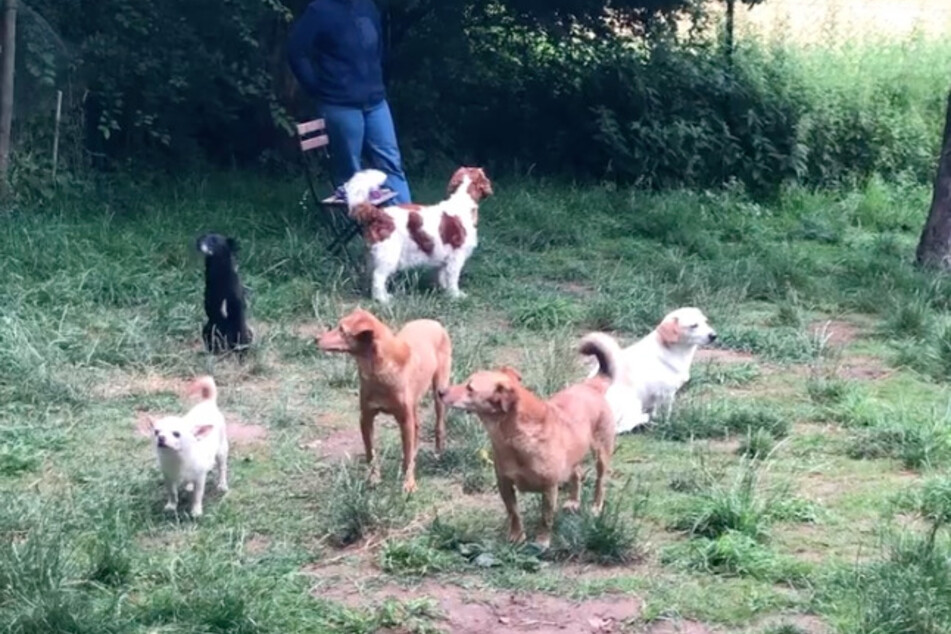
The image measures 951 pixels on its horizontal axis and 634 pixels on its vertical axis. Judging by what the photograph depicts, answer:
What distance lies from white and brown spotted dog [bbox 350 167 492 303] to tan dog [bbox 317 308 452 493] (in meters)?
3.32

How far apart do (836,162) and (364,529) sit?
35.0 ft

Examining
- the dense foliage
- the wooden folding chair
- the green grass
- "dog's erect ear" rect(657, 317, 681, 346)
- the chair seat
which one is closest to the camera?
the green grass

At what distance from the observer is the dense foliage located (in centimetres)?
1412

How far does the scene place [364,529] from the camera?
6.04 meters

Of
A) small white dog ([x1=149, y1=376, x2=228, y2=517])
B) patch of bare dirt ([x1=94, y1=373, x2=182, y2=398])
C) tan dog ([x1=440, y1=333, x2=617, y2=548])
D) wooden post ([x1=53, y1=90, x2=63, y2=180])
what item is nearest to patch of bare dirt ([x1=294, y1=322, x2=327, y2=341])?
patch of bare dirt ([x1=94, y1=373, x2=182, y2=398])

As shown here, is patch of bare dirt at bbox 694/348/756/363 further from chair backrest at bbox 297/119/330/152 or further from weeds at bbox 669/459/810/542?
chair backrest at bbox 297/119/330/152

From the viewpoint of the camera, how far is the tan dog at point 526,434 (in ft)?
18.7

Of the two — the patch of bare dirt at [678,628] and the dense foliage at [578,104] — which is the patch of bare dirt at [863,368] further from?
the dense foliage at [578,104]

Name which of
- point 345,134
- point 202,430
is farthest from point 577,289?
point 202,430

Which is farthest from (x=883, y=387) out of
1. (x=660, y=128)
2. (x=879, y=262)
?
(x=660, y=128)

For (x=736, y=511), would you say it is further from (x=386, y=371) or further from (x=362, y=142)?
(x=362, y=142)

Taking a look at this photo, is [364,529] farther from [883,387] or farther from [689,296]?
[689,296]

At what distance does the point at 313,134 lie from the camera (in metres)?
11.6

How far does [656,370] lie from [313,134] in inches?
184
